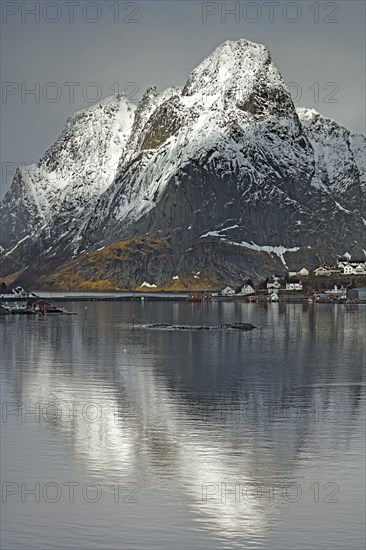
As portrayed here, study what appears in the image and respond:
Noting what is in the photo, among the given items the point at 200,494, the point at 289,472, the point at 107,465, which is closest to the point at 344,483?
the point at 289,472

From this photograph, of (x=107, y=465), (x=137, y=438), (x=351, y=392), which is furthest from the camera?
(x=351, y=392)

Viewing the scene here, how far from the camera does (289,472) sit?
3597 cm

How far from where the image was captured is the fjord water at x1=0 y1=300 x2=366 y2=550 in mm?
29656

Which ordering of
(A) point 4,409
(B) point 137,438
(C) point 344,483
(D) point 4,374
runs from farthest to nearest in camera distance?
(D) point 4,374
(A) point 4,409
(B) point 137,438
(C) point 344,483

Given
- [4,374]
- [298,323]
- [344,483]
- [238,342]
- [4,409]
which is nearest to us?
[344,483]

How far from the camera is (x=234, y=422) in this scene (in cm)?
4572

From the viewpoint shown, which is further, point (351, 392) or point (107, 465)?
point (351, 392)

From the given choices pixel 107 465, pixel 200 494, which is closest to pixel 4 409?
pixel 107 465

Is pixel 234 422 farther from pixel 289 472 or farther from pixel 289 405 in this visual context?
pixel 289 472

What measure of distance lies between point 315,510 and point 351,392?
81.4ft

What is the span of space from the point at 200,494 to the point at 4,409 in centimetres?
1964

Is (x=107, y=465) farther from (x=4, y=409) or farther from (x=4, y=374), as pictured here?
(x=4, y=374)

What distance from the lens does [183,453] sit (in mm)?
38812

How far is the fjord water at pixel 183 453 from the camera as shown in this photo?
2966cm
